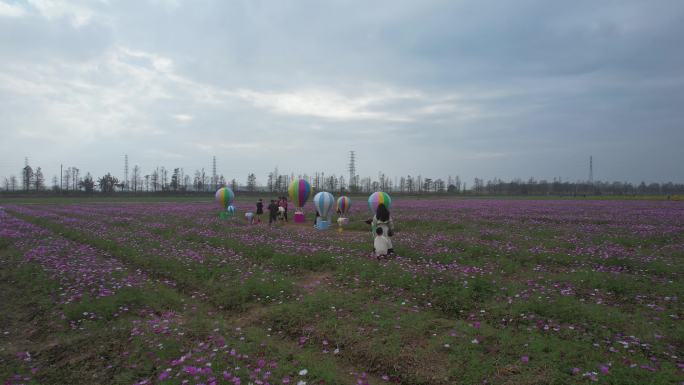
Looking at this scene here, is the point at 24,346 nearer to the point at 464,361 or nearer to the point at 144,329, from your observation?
the point at 144,329

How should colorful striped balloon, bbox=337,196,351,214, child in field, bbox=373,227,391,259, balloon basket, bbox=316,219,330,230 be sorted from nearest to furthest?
child in field, bbox=373,227,391,259, balloon basket, bbox=316,219,330,230, colorful striped balloon, bbox=337,196,351,214

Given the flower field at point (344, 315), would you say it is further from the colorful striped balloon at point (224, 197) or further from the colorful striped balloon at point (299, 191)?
the colorful striped balloon at point (224, 197)

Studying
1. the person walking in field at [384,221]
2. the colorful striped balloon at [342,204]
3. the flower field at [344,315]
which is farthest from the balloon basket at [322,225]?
the person walking in field at [384,221]

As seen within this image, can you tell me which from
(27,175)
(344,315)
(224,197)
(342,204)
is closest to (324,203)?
(342,204)

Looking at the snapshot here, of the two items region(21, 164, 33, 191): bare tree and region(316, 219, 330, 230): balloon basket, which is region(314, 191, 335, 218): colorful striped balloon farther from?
region(21, 164, 33, 191): bare tree

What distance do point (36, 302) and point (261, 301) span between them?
17.5 ft

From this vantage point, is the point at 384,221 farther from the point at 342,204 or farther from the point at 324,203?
the point at 342,204

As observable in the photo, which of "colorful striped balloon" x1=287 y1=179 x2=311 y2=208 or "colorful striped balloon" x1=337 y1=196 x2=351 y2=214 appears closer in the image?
"colorful striped balloon" x1=287 y1=179 x2=311 y2=208

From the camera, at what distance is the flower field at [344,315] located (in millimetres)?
5484

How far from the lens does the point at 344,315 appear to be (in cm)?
745

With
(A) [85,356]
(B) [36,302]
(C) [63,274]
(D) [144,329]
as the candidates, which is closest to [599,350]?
(D) [144,329]

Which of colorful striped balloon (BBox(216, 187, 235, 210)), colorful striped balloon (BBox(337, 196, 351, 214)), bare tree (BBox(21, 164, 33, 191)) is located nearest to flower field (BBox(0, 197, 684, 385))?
colorful striped balloon (BBox(337, 196, 351, 214))

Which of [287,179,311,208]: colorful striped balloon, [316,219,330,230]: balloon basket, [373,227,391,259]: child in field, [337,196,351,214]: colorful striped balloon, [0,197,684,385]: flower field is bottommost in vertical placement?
[0,197,684,385]: flower field

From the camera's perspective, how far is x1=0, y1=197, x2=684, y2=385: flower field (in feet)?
18.0
